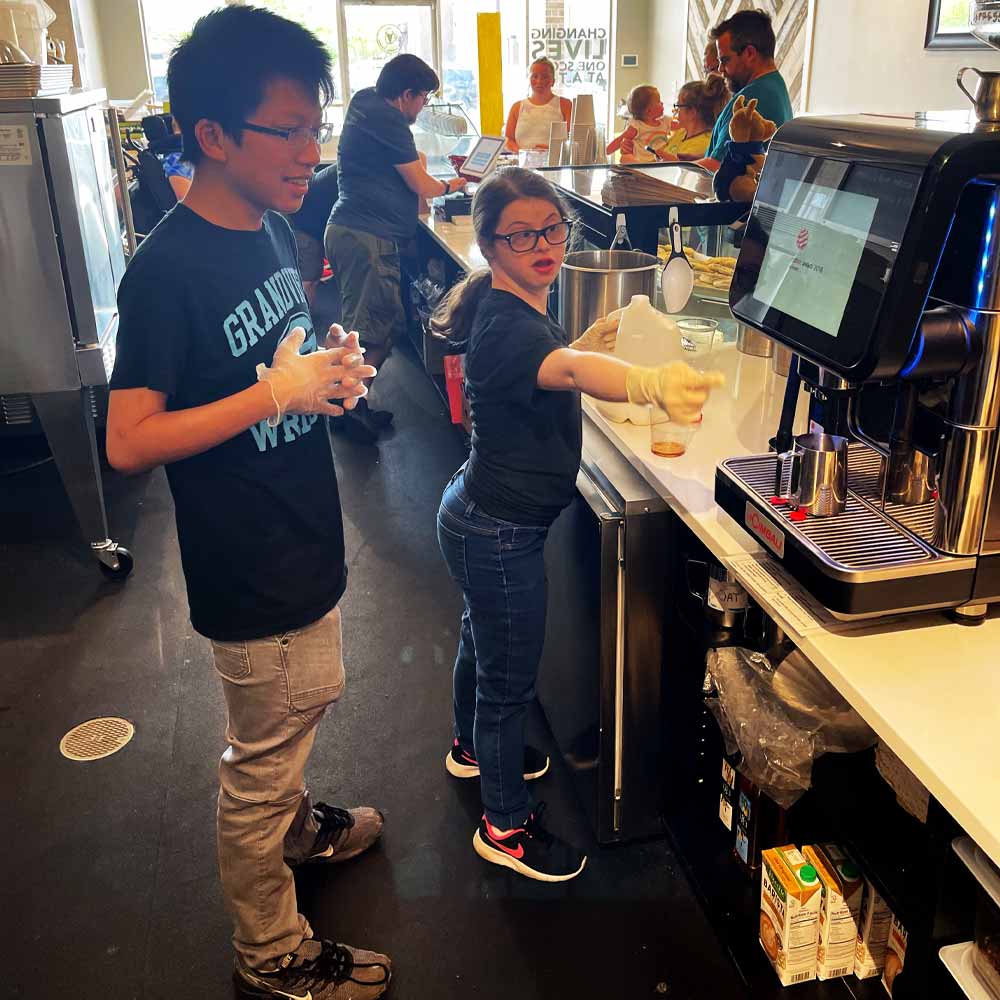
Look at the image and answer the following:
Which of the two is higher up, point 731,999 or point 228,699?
point 228,699

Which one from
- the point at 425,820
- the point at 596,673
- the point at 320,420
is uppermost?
the point at 320,420

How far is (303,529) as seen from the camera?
1417 millimetres

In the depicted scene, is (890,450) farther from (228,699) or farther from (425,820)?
(425,820)

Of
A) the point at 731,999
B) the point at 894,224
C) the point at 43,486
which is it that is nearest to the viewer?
the point at 894,224

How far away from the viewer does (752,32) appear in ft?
12.1

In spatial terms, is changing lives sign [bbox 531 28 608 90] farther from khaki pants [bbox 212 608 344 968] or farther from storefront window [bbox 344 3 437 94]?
khaki pants [bbox 212 608 344 968]

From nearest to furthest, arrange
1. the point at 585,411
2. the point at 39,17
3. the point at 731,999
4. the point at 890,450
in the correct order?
1. the point at 890,450
2. the point at 731,999
3. the point at 585,411
4. the point at 39,17

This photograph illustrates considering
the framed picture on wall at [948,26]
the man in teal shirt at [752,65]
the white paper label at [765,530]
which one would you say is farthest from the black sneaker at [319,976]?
the framed picture on wall at [948,26]

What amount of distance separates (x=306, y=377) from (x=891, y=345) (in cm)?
71

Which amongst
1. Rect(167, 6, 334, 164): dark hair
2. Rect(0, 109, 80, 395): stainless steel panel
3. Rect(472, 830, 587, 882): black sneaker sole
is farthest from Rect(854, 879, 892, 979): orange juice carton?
Rect(0, 109, 80, 395): stainless steel panel

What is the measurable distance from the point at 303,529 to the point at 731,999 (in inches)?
41.5

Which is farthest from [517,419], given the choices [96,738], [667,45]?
[667,45]

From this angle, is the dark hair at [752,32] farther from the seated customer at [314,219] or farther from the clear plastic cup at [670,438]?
the clear plastic cup at [670,438]

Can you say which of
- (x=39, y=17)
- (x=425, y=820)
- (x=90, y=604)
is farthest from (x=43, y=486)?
(x=425, y=820)
